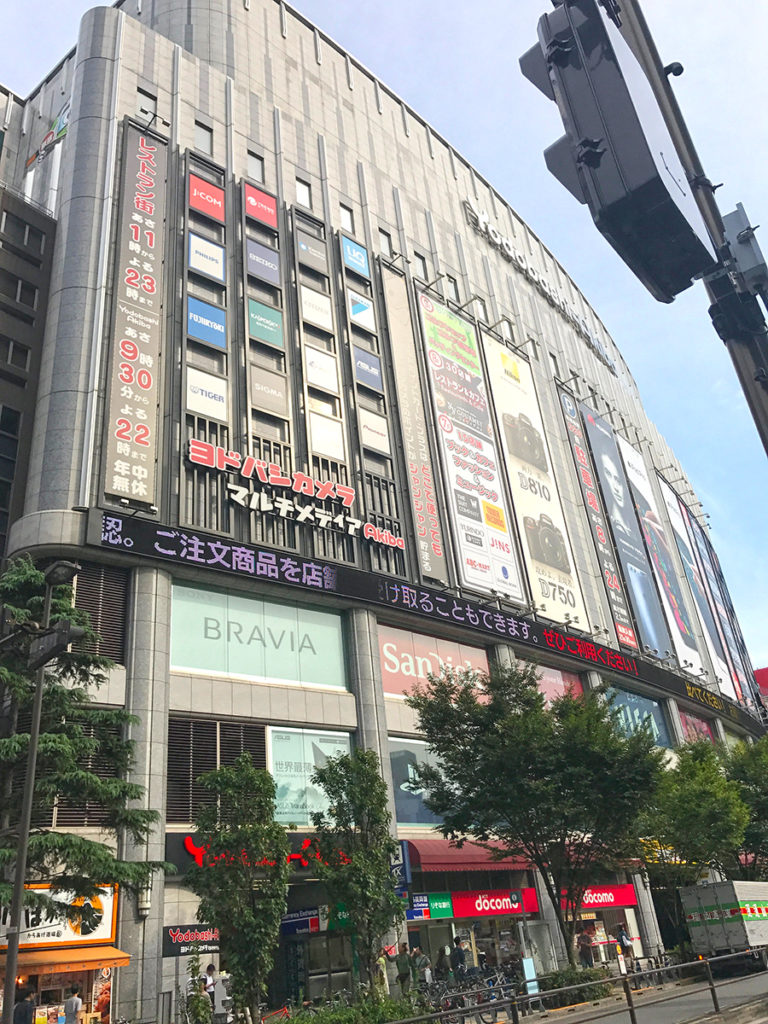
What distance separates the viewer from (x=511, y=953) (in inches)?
1283

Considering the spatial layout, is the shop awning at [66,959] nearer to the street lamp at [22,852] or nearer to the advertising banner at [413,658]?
the street lamp at [22,852]

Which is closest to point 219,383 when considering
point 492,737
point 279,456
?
point 279,456

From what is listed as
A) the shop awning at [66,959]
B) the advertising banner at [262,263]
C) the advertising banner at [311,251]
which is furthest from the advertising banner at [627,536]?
the shop awning at [66,959]

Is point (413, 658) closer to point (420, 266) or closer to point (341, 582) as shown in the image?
point (341, 582)

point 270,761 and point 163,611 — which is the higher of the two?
point 163,611

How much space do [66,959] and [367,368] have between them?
29.1 m

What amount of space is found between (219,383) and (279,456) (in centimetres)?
402

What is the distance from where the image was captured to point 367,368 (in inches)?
1644

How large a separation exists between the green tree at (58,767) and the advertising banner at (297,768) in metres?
9.07

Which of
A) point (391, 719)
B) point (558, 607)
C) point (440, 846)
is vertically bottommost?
point (440, 846)

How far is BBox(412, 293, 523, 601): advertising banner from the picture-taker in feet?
138

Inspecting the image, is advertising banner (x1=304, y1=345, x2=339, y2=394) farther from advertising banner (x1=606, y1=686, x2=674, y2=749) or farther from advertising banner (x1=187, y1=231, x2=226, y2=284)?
advertising banner (x1=606, y1=686, x2=674, y2=749)

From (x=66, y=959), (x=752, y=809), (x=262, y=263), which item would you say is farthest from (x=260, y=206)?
(x=752, y=809)

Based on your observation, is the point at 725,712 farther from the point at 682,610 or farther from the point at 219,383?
the point at 219,383
